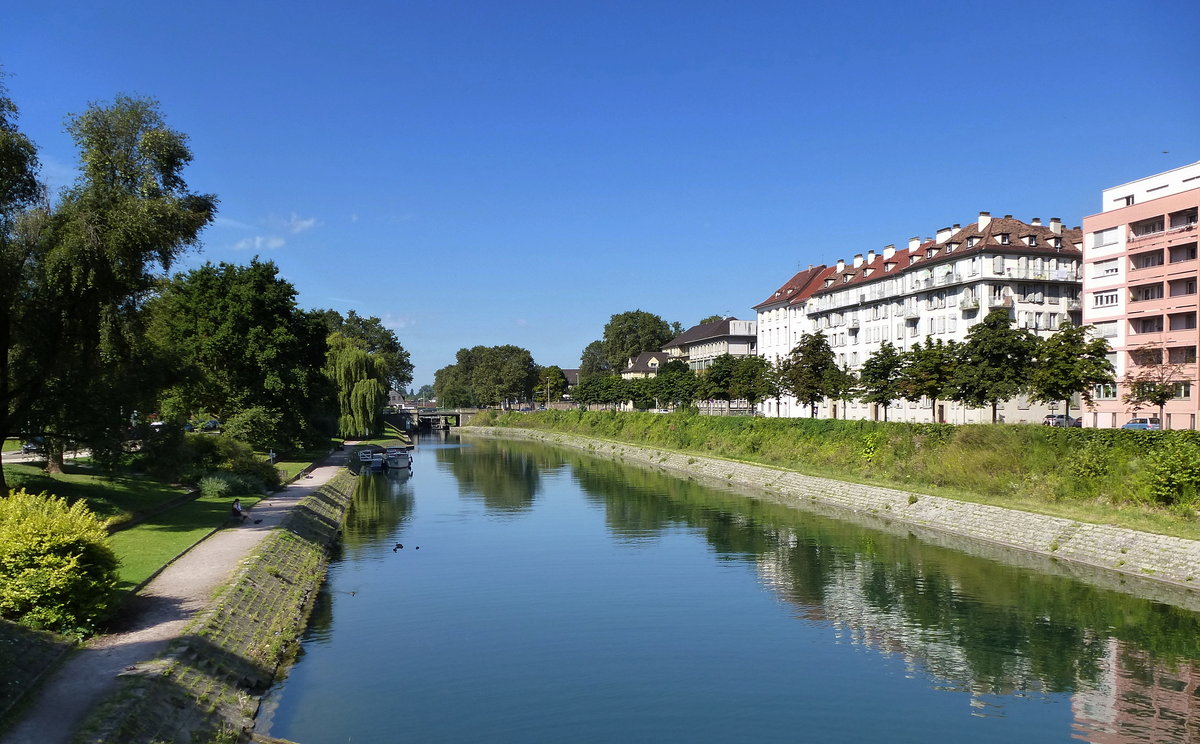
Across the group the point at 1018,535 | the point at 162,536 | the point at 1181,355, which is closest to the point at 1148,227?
the point at 1181,355

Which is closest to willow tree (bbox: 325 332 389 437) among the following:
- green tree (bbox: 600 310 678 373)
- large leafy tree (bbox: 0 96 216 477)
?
large leafy tree (bbox: 0 96 216 477)

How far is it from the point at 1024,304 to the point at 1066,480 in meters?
43.9

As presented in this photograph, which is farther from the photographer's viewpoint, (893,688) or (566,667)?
(566,667)

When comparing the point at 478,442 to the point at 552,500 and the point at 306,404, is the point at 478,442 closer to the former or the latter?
the point at 306,404

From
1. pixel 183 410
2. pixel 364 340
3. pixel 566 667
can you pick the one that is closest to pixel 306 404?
pixel 183 410

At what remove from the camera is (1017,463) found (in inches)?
1619

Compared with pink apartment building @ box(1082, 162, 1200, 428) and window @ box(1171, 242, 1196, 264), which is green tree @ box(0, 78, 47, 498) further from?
window @ box(1171, 242, 1196, 264)

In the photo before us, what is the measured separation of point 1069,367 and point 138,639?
1688 inches

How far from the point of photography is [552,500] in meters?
57.8

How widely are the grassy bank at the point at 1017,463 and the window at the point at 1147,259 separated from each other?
27784 mm

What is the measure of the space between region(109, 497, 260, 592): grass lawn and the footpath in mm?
391

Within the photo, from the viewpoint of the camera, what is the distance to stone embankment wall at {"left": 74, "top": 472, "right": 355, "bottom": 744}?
14047 millimetres

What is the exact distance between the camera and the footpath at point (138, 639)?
1330 cm

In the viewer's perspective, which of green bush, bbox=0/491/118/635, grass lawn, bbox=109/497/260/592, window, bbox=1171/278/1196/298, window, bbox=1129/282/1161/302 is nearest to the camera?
green bush, bbox=0/491/118/635
